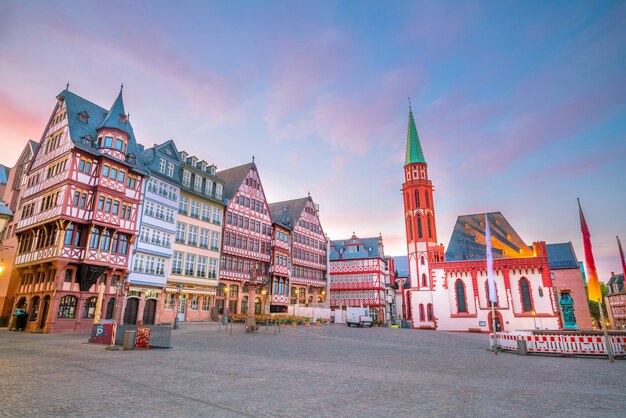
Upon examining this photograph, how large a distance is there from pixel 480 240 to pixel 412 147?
19527mm

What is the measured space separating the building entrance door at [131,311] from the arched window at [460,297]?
39629 millimetres

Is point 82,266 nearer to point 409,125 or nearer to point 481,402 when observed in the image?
point 481,402

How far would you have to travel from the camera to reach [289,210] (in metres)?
61.3

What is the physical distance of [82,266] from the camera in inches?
1128

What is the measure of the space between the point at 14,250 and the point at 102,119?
1498 centimetres

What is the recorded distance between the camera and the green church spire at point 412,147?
61500 millimetres

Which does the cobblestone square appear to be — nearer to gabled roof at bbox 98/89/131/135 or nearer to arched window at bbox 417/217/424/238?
gabled roof at bbox 98/89/131/135

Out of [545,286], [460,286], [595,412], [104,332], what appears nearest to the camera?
[595,412]

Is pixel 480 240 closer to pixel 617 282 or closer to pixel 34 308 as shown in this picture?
pixel 34 308

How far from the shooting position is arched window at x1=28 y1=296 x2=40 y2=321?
28667 mm

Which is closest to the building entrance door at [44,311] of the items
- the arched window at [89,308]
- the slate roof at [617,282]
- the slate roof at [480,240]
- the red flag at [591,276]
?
the arched window at [89,308]

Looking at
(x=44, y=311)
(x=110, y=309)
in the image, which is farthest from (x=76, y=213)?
(x=110, y=309)

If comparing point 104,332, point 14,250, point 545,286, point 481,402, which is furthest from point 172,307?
point 545,286

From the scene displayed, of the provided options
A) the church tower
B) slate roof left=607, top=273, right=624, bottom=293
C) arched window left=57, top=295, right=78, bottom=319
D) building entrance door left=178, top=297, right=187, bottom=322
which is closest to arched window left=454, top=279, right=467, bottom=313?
the church tower
